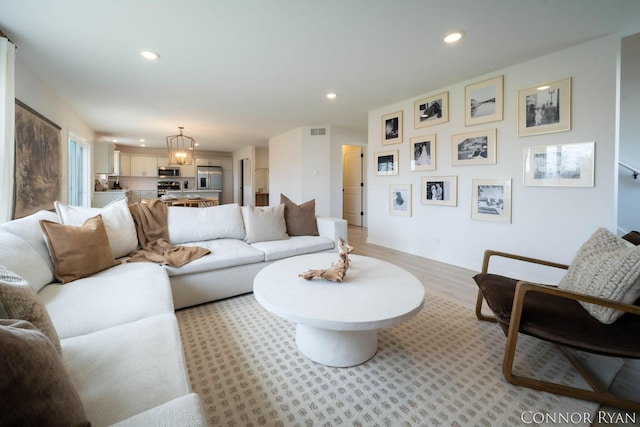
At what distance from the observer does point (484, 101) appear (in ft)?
10.8

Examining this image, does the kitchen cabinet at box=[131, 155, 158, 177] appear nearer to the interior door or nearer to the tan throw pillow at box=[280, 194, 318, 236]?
the interior door

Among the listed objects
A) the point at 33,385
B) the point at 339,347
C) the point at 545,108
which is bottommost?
the point at 339,347

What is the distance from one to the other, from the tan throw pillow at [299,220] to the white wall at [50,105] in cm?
307

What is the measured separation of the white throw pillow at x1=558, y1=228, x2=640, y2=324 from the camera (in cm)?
128

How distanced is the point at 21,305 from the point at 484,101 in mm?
4159

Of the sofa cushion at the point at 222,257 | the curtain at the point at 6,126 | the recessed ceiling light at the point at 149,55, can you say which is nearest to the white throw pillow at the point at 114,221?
the sofa cushion at the point at 222,257

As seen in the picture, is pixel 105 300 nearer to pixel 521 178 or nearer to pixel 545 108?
pixel 521 178

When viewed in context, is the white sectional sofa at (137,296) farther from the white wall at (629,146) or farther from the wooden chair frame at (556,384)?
the white wall at (629,146)

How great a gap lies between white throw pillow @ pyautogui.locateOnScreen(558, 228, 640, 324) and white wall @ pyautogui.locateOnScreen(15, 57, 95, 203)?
16.5ft

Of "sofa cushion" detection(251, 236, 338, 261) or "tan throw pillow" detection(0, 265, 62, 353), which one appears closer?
"tan throw pillow" detection(0, 265, 62, 353)

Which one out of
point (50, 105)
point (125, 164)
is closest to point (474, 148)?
point (50, 105)

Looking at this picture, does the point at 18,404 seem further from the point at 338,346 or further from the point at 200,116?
the point at 200,116

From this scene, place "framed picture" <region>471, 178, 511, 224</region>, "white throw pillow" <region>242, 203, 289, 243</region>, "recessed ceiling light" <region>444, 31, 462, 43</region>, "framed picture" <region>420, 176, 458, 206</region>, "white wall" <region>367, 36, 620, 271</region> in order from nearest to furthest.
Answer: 1. "recessed ceiling light" <region>444, 31, 462, 43</region>
2. "white wall" <region>367, 36, 620, 271</region>
3. "white throw pillow" <region>242, 203, 289, 243</region>
4. "framed picture" <region>471, 178, 511, 224</region>
5. "framed picture" <region>420, 176, 458, 206</region>

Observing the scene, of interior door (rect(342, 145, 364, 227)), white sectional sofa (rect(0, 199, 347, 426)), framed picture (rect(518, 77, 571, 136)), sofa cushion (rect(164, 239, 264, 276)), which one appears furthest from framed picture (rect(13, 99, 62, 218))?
interior door (rect(342, 145, 364, 227))
